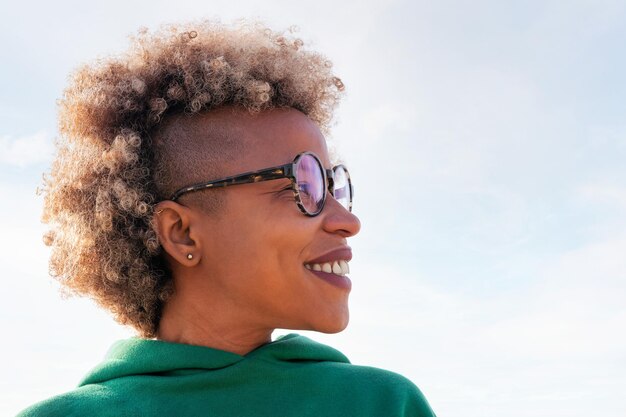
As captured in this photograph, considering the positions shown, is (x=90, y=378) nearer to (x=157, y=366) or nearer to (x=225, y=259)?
(x=157, y=366)

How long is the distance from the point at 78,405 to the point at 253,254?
0.97m

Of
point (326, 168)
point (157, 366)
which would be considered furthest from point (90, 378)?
point (326, 168)

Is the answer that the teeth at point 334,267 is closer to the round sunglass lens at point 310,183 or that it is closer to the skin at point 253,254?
the skin at point 253,254

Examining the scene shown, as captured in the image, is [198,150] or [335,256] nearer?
[335,256]

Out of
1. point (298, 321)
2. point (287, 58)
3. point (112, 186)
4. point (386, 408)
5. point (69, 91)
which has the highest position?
point (287, 58)

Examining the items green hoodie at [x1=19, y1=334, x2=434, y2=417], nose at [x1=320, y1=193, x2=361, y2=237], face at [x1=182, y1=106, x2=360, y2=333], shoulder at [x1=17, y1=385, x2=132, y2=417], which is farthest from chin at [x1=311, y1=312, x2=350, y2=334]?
shoulder at [x1=17, y1=385, x2=132, y2=417]

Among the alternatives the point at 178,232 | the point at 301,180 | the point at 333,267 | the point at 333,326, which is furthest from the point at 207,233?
the point at 333,326

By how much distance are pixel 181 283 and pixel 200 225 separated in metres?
0.31

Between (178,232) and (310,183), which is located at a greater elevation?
(310,183)

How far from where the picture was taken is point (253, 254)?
319 centimetres

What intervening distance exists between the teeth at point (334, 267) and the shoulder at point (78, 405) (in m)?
0.99

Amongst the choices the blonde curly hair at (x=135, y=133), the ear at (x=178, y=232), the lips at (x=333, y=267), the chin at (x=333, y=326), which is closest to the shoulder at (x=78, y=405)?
the blonde curly hair at (x=135, y=133)

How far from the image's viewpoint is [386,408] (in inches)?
125

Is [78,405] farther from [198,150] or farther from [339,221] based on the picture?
Result: [339,221]
